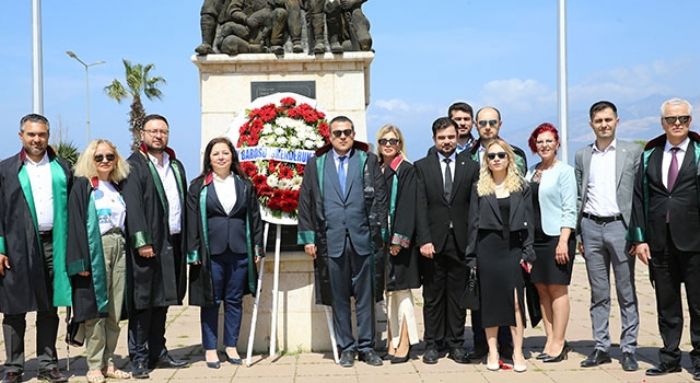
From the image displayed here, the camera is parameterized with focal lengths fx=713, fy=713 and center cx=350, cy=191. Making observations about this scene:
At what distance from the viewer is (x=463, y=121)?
6391 mm

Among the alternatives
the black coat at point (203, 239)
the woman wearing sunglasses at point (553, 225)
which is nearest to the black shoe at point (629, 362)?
the woman wearing sunglasses at point (553, 225)

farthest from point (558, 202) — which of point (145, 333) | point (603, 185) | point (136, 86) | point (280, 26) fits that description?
point (136, 86)

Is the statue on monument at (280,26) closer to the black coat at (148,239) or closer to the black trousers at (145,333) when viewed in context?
the black coat at (148,239)

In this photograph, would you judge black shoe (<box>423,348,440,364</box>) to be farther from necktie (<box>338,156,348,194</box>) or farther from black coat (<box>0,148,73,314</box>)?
black coat (<box>0,148,73,314</box>)

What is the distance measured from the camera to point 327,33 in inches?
279

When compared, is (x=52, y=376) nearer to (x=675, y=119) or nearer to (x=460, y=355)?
(x=460, y=355)

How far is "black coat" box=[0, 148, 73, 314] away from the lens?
5.50 metres

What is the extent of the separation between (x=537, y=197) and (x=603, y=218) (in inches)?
21.8

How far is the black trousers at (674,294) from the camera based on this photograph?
554 cm

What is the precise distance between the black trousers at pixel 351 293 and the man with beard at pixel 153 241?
4.35ft

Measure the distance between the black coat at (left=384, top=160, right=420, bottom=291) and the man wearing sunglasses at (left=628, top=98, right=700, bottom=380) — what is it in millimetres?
1760

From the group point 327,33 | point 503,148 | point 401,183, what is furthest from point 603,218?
point 327,33

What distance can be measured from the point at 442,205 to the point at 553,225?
0.92 m

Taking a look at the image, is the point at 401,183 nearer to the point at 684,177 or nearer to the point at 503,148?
the point at 503,148
